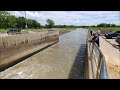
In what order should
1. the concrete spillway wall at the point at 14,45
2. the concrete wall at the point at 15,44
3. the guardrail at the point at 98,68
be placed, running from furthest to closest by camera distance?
1. the concrete wall at the point at 15,44
2. the concrete spillway wall at the point at 14,45
3. the guardrail at the point at 98,68

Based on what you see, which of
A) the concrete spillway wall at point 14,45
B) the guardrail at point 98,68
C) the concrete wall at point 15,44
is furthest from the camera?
the concrete wall at point 15,44

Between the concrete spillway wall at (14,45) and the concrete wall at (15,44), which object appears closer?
the concrete spillway wall at (14,45)

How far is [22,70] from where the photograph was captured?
1445cm

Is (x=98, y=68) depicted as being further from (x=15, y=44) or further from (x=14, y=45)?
(x=15, y=44)

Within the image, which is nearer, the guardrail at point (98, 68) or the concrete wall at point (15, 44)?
the guardrail at point (98, 68)

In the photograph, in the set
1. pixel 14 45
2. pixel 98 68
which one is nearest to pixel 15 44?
pixel 14 45

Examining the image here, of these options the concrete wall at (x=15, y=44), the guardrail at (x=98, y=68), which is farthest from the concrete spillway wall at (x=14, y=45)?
the guardrail at (x=98, y=68)

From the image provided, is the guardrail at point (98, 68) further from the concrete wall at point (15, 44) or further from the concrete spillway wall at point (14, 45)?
the concrete wall at point (15, 44)

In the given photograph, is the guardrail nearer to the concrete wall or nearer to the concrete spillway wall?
the concrete spillway wall
